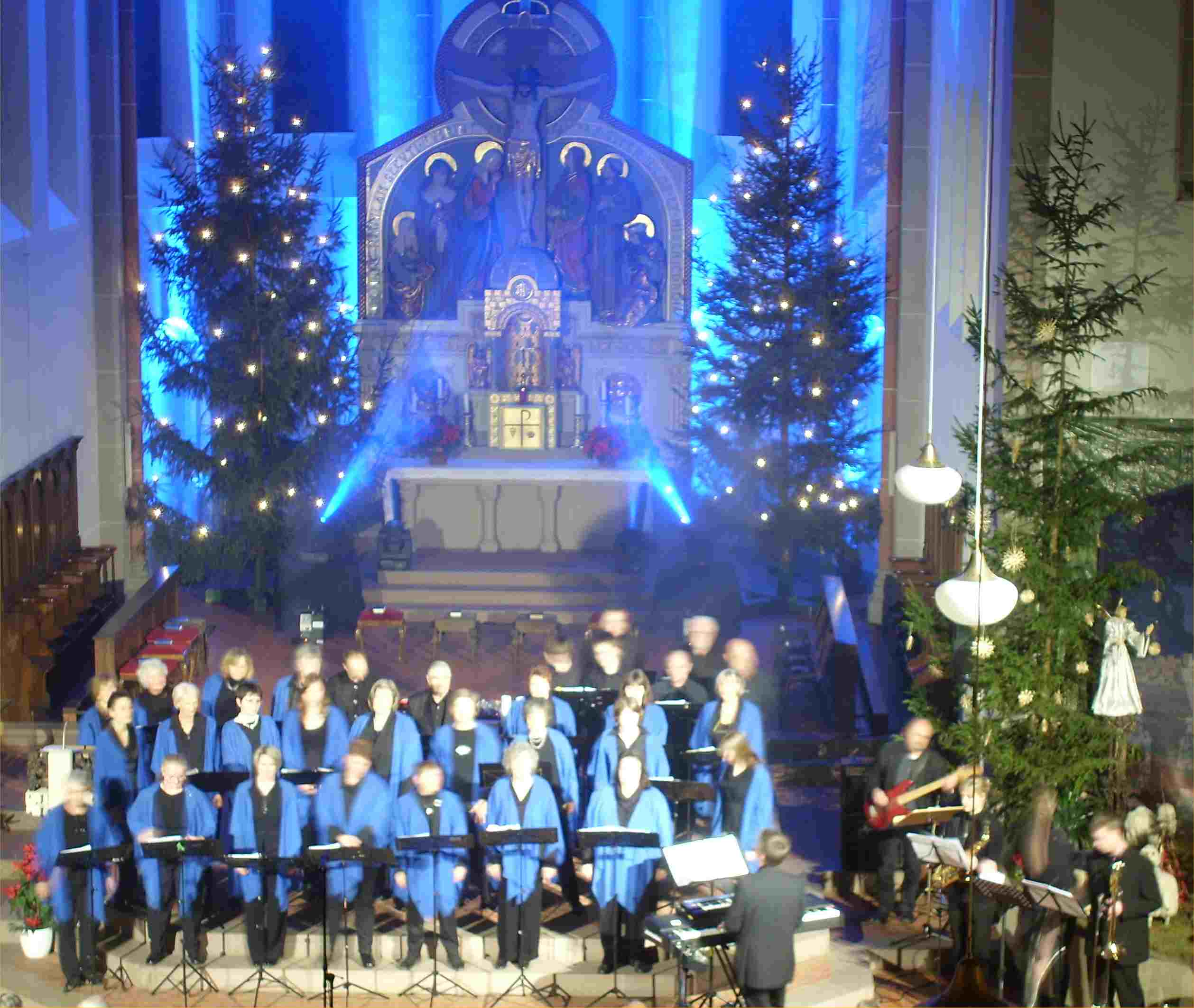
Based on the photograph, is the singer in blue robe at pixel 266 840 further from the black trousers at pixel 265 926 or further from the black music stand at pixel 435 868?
the black music stand at pixel 435 868

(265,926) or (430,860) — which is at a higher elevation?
(430,860)

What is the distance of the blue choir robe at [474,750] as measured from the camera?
11.0 metres

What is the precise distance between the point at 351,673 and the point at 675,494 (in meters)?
10.8

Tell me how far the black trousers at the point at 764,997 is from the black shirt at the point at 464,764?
8.03 ft

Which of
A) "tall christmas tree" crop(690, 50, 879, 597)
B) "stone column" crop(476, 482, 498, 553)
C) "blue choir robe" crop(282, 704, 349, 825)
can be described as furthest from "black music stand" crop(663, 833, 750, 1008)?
"stone column" crop(476, 482, 498, 553)

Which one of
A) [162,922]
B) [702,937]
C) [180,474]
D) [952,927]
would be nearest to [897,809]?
[952,927]

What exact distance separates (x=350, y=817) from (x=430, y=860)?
501 mm

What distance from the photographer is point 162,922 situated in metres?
10.5

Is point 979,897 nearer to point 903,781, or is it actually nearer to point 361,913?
point 903,781

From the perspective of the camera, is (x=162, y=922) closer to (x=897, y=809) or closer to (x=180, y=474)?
(x=897, y=809)

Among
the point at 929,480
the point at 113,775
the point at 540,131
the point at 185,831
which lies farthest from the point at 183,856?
the point at 540,131

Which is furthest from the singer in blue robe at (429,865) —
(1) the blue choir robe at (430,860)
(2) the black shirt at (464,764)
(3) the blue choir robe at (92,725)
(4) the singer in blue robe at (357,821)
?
(3) the blue choir robe at (92,725)

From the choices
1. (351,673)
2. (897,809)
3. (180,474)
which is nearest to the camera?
(897,809)

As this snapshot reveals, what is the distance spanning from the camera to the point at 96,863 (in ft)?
33.7
